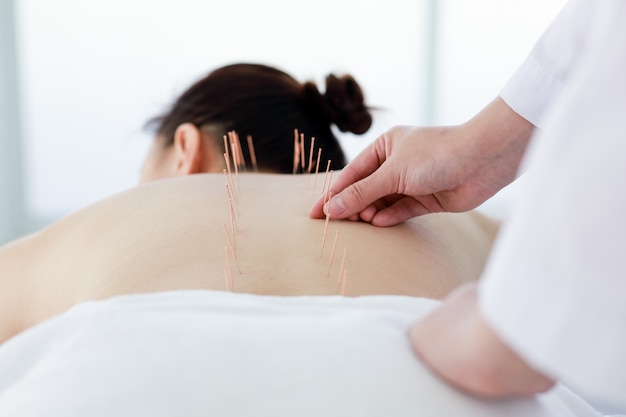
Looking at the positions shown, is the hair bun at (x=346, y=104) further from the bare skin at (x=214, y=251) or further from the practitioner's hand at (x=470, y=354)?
the practitioner's hand at (x=470, y=354)

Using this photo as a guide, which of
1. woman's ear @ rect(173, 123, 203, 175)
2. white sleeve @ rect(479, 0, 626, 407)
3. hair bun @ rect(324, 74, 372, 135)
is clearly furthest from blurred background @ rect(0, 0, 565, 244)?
white sleeve @ rect(479, 0, 626, 407)

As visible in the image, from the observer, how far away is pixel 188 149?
1.85 metres

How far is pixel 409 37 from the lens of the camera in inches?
195

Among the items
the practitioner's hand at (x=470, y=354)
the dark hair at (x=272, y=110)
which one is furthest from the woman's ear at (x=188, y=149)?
the practitioner's hand at (x=470, y=354)

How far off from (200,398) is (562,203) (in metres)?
0.39

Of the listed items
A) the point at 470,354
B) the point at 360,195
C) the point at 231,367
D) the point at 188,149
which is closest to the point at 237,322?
the point at 231,367

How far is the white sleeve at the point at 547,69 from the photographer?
985 millimetres

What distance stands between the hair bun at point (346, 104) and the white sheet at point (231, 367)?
1009 millimetres

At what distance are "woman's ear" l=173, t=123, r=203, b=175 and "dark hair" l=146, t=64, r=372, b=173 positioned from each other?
1.5 inches

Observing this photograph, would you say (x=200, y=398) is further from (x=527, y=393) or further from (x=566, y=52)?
(x=566, y=52)

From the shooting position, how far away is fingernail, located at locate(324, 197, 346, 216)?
50.0 inches

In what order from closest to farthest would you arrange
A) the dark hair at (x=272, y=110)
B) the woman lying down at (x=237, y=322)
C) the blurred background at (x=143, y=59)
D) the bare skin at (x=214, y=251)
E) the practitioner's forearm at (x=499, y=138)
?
the woman lying down at (x=237, y=322) < the bare skin at (x=214, y=251) < the practitioner's forearm at (x=499, y=138) < the dark hair at (x=272, y=110) < the blurred background at (x=143, y=59)

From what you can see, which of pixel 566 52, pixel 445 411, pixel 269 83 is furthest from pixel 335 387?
pixel 269 83

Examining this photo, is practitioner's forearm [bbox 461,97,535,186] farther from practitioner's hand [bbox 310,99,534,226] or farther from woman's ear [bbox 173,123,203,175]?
woman's ear [bbox 173,123,203,175]
